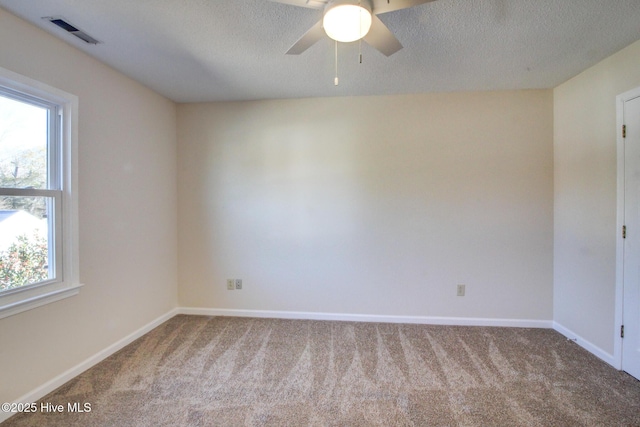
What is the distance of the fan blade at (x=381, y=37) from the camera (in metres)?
1.40

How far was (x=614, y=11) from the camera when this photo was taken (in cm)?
164

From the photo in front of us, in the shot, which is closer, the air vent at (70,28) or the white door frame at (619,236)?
the air vent at (70,28)

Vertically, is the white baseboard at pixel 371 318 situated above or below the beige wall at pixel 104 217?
below

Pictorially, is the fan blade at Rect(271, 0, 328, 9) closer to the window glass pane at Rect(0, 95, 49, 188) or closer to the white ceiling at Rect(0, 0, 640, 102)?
the white ceiling at Rect(0, 0, 640, 102)

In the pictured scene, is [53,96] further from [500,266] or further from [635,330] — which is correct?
[635,330]

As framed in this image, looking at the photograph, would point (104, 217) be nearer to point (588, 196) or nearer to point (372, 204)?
point (372, 204)

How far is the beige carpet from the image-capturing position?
1633mm

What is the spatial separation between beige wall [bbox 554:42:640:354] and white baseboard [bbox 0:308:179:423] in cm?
409

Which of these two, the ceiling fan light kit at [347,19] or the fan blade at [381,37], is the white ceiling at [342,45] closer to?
the fan blade at [381,37]

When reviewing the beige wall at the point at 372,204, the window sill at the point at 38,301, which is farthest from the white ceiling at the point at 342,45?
the window sill at the point at 38,301

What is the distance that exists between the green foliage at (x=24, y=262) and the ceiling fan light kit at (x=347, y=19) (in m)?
2.35

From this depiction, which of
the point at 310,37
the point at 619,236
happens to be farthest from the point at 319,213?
the point at 619,236

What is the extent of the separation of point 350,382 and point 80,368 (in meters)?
2.03

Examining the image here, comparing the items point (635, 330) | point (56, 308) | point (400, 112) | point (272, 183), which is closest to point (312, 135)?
point (272, 183)
